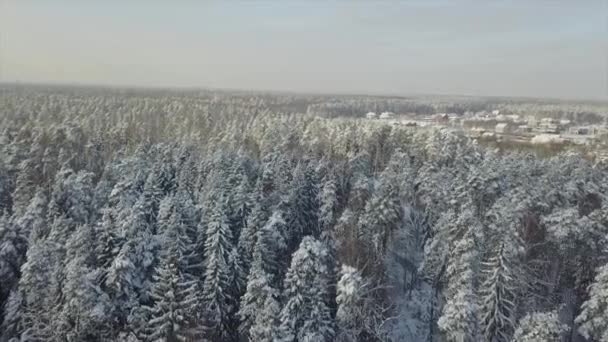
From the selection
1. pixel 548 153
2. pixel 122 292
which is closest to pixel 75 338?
pixel 122 292

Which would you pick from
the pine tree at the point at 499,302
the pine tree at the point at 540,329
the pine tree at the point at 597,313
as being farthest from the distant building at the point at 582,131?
the pine tree at the point at 540,329

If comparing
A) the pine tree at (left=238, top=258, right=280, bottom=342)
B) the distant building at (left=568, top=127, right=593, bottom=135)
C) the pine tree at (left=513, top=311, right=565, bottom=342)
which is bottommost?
the pine tree at (left=238, top=258, right=280, bottom=342)

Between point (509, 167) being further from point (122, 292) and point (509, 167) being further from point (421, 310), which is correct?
point (122, 292)

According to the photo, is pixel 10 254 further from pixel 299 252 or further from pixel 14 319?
pixel 299 252

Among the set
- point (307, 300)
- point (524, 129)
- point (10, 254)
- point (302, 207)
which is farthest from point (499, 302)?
point (524, 129)

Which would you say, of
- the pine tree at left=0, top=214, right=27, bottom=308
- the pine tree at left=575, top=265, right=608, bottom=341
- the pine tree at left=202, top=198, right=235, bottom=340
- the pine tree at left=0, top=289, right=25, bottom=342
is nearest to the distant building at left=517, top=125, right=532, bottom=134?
the pine tree at left=575, top=265, right=608, bottom=341

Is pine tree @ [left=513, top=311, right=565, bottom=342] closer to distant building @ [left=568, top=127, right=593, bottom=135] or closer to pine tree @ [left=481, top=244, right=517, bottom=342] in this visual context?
pine tree @ [left=481, top=244, right=517, bottom=342]

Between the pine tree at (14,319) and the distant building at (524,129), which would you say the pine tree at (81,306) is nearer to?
the pine tree at (14,319)
